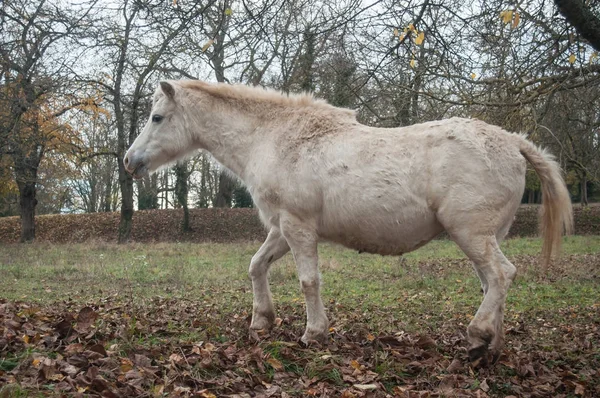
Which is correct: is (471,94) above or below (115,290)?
above

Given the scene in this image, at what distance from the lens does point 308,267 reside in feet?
17.9

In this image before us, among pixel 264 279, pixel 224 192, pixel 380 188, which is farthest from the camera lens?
pixel 224 192

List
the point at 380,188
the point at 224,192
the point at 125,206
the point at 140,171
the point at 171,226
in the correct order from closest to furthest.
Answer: the point at 380,188
the point at 140,171
the point at 125,206
the point at 171,226
the point at 224,192

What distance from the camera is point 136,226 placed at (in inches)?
1233

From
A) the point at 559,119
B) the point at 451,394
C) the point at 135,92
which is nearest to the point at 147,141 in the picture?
the point at 451,394

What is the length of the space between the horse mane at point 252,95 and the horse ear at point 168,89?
179 millimetres

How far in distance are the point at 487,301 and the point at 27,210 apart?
27.5m

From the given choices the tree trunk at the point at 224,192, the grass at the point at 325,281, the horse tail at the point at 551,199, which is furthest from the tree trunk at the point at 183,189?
the horse tail at the point at 551,199

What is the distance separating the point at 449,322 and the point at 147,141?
14.4 ft

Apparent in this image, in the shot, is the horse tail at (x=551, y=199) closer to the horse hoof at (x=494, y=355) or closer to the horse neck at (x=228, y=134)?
the horse hoof at (x=494, y=355)

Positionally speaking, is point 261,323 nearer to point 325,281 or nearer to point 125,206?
point 325,281

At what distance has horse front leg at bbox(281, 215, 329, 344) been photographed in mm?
5383

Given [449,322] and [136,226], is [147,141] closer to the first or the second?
[449,322]

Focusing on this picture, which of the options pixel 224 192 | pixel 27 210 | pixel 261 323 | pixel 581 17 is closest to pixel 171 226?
pixel 224 192
